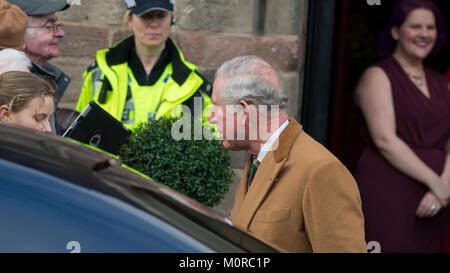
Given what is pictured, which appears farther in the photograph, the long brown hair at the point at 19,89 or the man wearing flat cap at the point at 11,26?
the man wearing flat cap at the point at 11,26

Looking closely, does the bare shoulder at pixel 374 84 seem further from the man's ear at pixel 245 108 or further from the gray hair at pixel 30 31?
the man's ear at pixel 245 108

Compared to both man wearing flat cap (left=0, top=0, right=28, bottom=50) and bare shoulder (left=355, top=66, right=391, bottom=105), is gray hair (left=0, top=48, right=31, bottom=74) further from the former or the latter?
bare shoulder (left=355, top=66, right=391, bottom=105)

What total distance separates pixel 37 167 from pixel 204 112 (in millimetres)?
2282

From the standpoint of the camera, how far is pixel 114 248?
64.6 inches

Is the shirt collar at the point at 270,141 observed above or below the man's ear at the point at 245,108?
below

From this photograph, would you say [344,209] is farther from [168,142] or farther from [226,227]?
[168,142]

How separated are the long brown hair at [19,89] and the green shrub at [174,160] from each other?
1.61 feet

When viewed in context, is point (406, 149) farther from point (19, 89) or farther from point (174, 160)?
point (19, 89)

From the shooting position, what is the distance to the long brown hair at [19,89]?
306 centimetres

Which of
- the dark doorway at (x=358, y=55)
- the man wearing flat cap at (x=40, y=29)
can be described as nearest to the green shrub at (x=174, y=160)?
the man wearing flat cap at (x=40, y=29)

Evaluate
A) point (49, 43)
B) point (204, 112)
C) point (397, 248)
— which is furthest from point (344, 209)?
point (397, 248)

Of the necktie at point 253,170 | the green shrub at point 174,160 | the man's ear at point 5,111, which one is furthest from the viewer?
the green shrub at point 174,160

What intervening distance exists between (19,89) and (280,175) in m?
1.24

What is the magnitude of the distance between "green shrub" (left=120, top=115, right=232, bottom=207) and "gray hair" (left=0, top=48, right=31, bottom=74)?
0.62 metres
